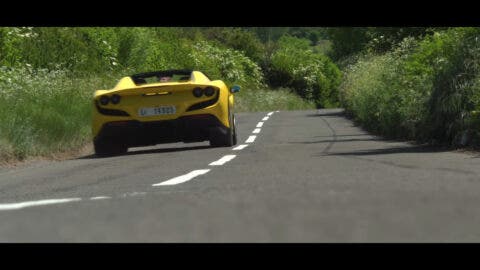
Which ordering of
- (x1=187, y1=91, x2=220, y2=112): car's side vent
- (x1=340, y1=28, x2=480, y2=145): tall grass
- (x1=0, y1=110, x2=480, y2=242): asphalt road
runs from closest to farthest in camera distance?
(x1=0, y1=110, x2=480, y2=242): asphalt road < (x1=340, y1=28, x2=480, y2=145): tall grass < (x1=187, y1=91, x2=220, y2=112): car's side vent

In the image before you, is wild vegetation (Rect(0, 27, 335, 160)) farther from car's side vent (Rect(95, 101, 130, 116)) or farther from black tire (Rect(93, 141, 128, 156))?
car's side vent (Rect(95, 101, 130, 116))

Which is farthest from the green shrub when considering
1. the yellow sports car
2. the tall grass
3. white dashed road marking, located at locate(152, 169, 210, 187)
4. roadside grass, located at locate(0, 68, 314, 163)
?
white dashed road marking, located at locate(152, 169, 210, 187)

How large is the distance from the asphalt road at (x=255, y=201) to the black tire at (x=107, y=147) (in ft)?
11.1

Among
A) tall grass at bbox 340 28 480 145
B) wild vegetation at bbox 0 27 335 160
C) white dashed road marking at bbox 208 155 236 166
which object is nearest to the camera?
white dashed road marking at bbox 208 155 236 166

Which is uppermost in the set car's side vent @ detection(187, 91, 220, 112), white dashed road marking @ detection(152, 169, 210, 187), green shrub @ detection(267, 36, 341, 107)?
white dashed road marking @ detection(152, 169, 210, 187)

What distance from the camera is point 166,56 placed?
49031 mm

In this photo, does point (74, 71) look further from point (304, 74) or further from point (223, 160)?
point (304, 74)

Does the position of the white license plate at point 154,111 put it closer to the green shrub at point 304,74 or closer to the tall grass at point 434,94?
the tall grass at point 434,94

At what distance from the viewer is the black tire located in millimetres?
14562

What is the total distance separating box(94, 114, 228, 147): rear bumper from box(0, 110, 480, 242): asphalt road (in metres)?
3.10

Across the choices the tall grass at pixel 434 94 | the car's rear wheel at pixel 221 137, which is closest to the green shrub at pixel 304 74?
the tall grass at pixel 434 94

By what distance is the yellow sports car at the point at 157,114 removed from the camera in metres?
14.3
